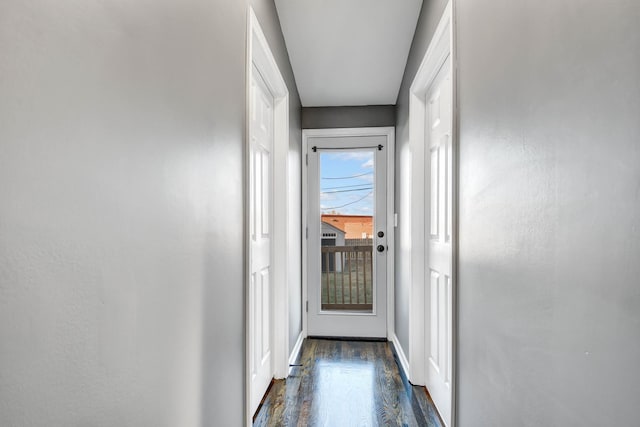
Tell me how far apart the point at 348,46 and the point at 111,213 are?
246 cm

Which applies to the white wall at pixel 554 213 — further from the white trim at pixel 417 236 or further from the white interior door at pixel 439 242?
the white trim at pixel 417 236

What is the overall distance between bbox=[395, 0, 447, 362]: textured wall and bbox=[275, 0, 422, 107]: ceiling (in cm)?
11

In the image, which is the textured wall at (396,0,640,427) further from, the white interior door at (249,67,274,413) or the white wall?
the white interior door at (249,67,274,413)

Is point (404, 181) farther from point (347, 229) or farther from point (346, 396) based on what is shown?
point (346, 396)

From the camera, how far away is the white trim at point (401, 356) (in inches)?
113

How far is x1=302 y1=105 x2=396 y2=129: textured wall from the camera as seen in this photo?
3.76m

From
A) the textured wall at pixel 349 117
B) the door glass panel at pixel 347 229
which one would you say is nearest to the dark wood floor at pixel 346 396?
the door glass panel at pixel 347 229

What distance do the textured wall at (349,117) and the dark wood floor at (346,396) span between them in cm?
208

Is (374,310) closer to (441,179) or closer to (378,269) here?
(378,269)

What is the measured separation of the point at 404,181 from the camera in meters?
3.13

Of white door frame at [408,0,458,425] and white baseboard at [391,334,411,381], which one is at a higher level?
white door frame at [408,0,458,425]

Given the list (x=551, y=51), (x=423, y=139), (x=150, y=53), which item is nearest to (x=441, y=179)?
(x=423, y=139)

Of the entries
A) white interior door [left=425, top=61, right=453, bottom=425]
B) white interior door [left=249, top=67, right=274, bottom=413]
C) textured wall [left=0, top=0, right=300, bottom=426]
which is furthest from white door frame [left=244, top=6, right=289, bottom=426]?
textured wall [left=0, top=0, right=300, bottom=426]

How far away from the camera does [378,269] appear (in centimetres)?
379
